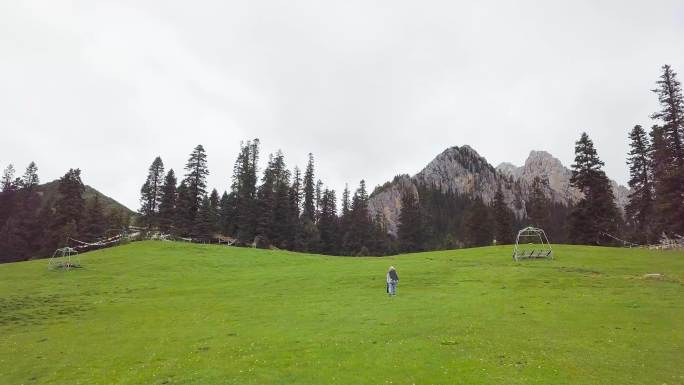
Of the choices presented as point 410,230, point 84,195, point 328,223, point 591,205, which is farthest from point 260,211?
point 84,195

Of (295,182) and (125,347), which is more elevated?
(295,182)

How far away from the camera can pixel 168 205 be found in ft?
333

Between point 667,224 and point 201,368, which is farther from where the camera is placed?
point 667,224

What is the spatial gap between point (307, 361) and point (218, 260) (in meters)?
43.2

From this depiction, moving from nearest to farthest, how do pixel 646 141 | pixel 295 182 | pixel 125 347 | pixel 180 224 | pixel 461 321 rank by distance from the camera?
pixel 125 347 < pixel 461 321 < pixel 646 141 < pixel 180 224 < pixel 295 182

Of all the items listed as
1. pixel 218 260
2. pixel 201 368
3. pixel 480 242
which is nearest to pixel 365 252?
pixel 480 242

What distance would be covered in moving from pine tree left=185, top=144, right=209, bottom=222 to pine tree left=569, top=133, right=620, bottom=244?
3118 inches

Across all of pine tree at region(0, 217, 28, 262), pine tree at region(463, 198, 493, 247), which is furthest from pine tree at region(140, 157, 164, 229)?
pine tree at region(463, 198, 493, 247)

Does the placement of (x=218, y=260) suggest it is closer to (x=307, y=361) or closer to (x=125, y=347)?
(x=125, y=347)

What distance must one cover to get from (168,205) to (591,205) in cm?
9155

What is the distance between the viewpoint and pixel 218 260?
58.1 meters

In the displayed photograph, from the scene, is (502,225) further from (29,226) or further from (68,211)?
(29,226)

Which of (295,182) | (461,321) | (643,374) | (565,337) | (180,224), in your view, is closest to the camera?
(643,374)

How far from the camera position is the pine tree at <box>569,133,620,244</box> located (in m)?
74.1
